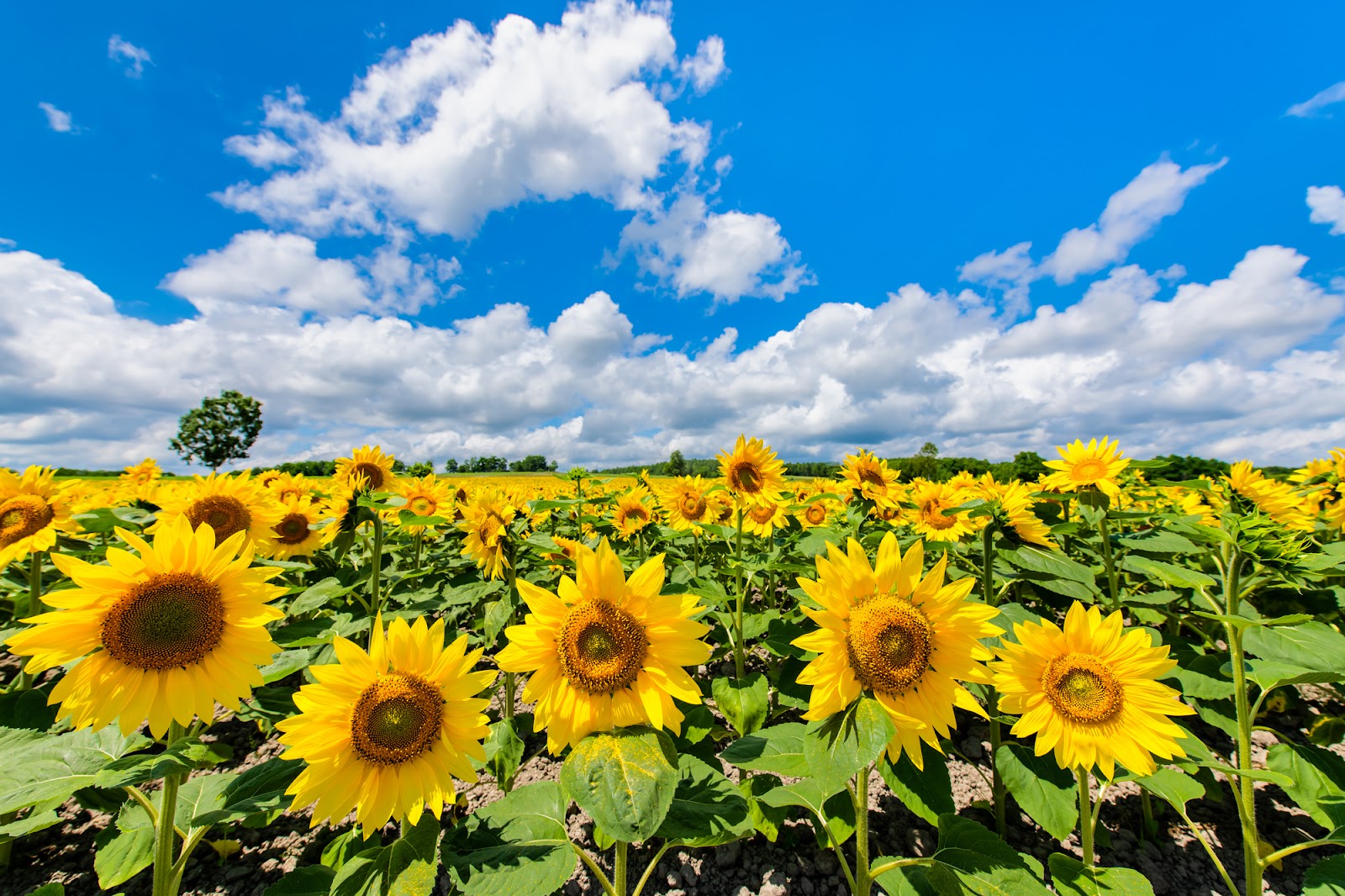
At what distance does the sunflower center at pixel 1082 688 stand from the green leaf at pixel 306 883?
2.85 metres

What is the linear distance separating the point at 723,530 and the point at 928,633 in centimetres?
267

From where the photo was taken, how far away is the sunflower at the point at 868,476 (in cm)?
504

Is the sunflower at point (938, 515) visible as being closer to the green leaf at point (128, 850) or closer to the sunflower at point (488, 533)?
the sunflower at point (488, 533)

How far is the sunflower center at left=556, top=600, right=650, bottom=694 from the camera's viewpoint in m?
1.77

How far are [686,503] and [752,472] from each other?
1488 mm

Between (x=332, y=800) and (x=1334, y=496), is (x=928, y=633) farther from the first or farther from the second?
(x=1334, y=496)

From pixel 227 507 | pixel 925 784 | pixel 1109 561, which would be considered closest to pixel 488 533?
pixel 227 507

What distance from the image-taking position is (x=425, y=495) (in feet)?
18.3

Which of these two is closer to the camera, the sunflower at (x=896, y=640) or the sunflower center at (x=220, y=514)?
the sunflower at (x=896, y=640)

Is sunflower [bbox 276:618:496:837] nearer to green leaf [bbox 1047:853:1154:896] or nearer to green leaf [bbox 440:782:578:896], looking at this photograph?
green leaf [bbox 440:782:578:896]

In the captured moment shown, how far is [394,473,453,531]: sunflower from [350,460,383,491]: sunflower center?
0.20 m

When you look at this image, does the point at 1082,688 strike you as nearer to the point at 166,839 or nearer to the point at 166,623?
the point at 166,623

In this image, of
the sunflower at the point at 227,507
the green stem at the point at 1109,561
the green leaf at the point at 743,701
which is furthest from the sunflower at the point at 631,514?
the green stem at the point at 1109,561

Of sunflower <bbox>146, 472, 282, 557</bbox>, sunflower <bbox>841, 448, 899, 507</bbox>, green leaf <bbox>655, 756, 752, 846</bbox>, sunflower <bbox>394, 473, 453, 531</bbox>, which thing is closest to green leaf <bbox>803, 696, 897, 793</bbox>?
green leaf <bbox>655, 756, 752, 846</bbox>
